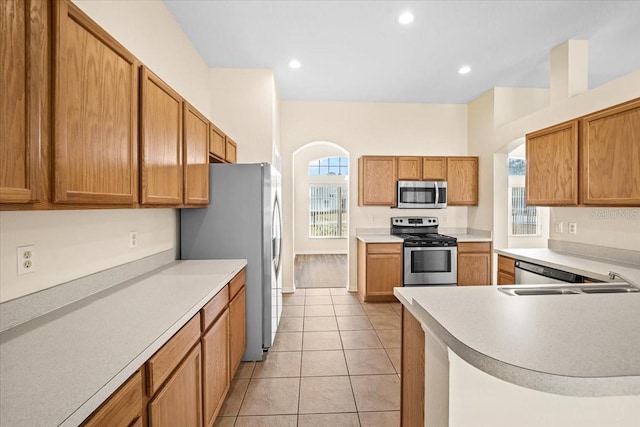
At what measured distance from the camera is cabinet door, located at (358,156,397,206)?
4668 mm

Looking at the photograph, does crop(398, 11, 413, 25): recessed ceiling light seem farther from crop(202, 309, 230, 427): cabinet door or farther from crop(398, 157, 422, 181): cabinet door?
crop(202, 309, 230, 427): cabinet door

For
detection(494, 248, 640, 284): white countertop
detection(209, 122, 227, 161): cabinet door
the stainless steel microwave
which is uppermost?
detection(209, 122, 227, 161): cabinet door

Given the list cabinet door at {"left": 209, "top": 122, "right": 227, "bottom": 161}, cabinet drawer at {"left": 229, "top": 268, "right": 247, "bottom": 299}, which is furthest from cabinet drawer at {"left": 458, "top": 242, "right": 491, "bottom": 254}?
cabinet door at {"left": 209, "top": 122, "right": 227, "bottom": 161}

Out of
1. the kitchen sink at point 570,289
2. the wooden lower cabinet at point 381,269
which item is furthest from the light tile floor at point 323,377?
the kitchen sink at point 570,289

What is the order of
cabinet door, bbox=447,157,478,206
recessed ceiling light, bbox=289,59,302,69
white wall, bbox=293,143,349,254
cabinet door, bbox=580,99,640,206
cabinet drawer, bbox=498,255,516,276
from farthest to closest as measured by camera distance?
white wall, bbox=293,143,349,254 → cabinet door, bbox=447,157,478,206 → recessed ceiling light, bbox=289,59,302,69 → cabinet drawer, bbox=498,255,516,276 → cabinet door, bbox=580,99,640,206

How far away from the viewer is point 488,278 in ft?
14.5

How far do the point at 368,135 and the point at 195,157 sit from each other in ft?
10.9

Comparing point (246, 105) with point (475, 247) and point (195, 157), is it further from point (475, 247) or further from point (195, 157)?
point (475, 247)

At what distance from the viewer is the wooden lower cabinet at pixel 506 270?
297 centimetres

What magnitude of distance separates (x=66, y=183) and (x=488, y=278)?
4.82 meters

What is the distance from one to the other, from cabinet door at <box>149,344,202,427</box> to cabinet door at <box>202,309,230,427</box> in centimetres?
8

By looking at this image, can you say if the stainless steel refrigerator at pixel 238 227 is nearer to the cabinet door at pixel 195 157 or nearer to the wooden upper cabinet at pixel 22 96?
the cabinet door at pixel 195 157

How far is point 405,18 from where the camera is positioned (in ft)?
8.96

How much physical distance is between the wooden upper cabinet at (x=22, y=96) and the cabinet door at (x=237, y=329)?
156 centimetres
